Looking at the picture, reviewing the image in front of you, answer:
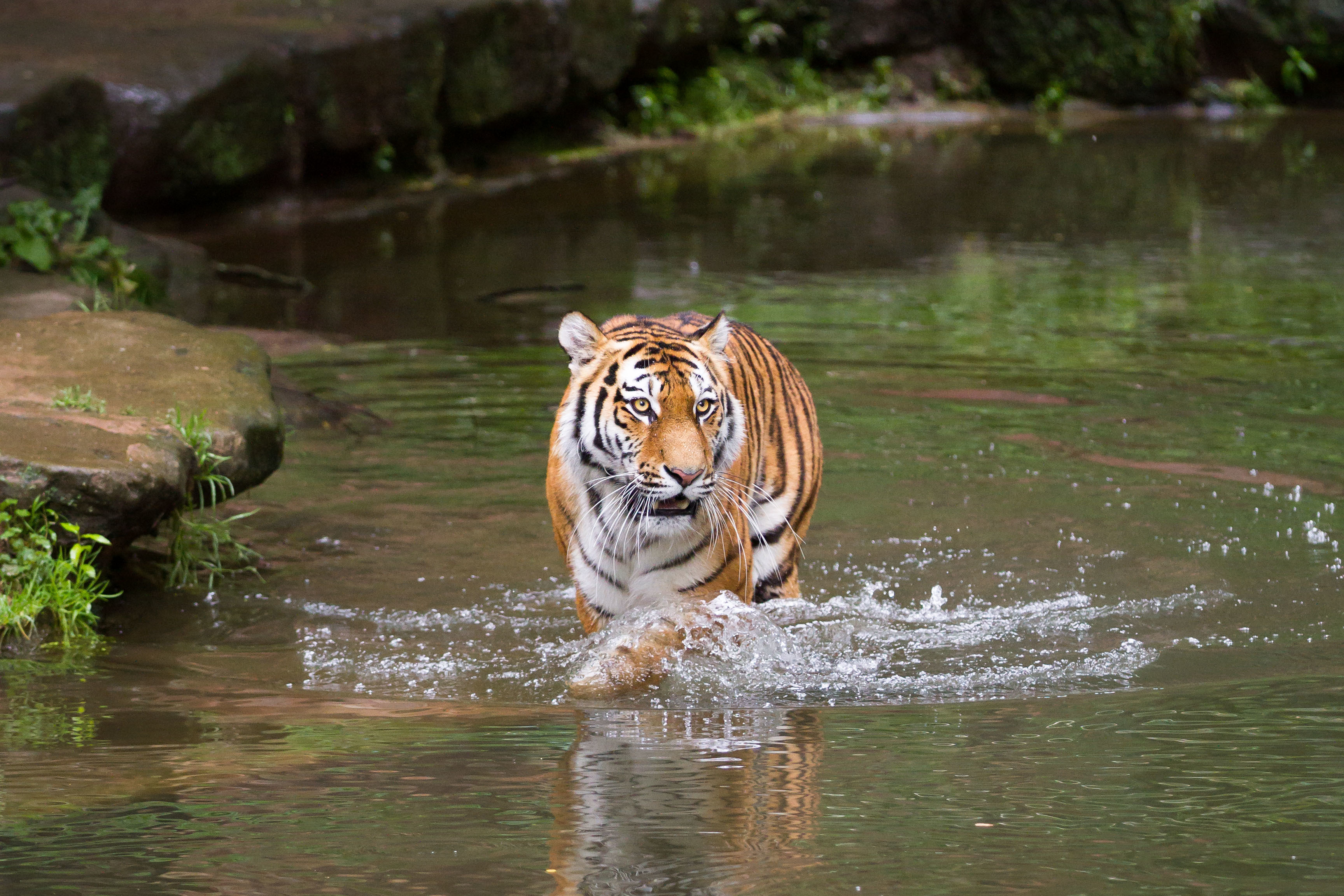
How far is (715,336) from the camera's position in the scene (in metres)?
3.91

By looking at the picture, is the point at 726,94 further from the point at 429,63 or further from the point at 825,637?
the point at 825,637

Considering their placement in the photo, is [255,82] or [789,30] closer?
[255,82]

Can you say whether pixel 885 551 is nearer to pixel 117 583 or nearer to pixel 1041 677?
pixel 1041 677

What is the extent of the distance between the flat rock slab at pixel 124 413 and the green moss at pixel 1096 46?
1397 cm

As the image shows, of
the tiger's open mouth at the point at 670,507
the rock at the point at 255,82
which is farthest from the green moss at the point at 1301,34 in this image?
the tiger's open mouth at the point at 670,507

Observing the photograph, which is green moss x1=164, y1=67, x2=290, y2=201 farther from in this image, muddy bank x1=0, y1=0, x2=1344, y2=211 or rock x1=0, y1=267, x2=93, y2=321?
rock x1=0, y1=267, x2=93, y2=321

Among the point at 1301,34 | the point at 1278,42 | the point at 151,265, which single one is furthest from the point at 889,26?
the point at 151,265

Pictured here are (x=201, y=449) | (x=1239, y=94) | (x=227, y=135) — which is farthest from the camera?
(x=1239, y=94)

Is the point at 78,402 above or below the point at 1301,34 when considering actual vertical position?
below

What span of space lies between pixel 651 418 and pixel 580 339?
0.32 m

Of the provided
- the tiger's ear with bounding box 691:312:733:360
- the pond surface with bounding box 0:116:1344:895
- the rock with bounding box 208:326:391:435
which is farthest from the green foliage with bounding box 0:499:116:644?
the rock with bounding box 208:326:391:435

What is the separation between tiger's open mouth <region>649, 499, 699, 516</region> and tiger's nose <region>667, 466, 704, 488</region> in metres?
0.11

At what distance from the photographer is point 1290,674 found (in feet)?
12.4

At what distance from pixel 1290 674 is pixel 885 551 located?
5.21 ft
